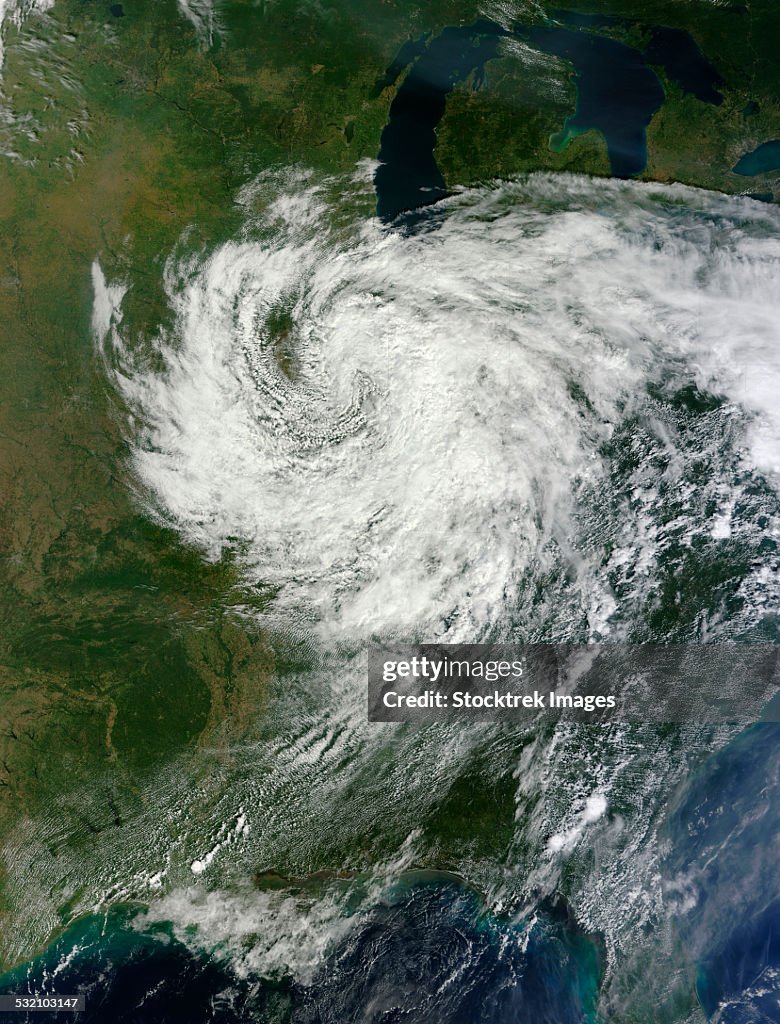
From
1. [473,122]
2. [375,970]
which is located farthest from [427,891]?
[473,122]

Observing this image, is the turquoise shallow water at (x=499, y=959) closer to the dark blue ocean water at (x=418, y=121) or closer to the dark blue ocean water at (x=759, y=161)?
the dark blue ocean water at (x=759, y=161)

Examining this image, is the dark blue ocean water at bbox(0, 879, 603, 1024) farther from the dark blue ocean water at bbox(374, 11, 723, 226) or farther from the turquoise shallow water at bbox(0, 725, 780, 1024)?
the dark blue ocean water at bbox(374, 11, 723, 226)

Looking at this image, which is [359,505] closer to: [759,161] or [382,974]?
[382,974]

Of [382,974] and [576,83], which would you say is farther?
[576,83]

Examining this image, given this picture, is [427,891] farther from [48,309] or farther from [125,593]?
[48,309]

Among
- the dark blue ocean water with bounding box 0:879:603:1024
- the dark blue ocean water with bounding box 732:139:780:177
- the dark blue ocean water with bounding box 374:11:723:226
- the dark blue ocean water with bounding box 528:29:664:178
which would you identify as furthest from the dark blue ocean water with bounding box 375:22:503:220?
the dark blue ocean water with bounding box 0:879:603:1024

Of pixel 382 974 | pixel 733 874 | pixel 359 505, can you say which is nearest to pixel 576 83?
pixel 359 505

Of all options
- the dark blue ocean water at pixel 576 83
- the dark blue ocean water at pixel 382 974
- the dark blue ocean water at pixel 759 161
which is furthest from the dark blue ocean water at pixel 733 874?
the dark blue ocean water at pixel 576 83

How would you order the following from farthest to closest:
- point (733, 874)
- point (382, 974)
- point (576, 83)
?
point (576, 83) < point (733, 874) < point (382, 974)

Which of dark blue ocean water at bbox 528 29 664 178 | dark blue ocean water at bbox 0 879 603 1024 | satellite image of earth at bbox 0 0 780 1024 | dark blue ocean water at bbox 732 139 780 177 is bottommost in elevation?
dark blue ocean water at bbox 0 879 603 1024
